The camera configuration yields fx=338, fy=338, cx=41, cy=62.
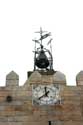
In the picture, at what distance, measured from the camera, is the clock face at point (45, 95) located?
19547 millimetres

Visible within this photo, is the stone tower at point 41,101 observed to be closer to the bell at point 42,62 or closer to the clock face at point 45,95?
the clock face at point 45,95

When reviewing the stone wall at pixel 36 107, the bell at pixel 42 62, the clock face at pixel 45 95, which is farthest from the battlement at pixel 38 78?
the bell at pixel 42 62

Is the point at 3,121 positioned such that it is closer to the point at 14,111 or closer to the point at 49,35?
the point at 14,111

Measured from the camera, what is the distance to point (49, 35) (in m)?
23.5

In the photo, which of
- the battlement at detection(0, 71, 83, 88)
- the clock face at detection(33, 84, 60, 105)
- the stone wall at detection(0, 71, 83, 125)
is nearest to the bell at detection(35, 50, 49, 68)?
the battlement at detection(0, 71, 83, 88)

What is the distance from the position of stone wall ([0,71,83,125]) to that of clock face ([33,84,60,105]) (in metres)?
0.24

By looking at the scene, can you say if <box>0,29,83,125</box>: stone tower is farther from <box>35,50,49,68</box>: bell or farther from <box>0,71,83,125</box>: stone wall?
<box>35,50,49,68</box>: bell

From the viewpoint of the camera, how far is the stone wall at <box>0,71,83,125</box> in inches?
750

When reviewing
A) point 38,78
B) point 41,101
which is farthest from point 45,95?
point 38,78

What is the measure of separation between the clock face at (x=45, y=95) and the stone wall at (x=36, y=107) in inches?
9.5

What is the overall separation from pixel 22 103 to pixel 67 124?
283cm

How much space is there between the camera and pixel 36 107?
63.7 feet

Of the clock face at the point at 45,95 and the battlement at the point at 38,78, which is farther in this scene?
the battlement at the point at 38,78

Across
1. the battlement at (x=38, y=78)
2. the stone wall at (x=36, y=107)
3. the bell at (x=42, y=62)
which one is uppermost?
the bell at (x=42, y=62)
